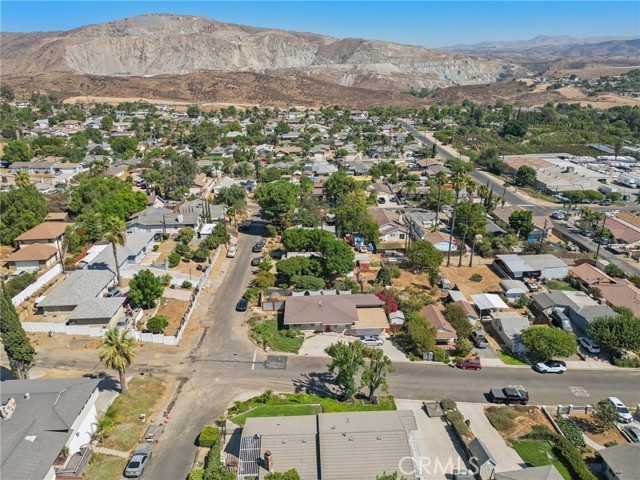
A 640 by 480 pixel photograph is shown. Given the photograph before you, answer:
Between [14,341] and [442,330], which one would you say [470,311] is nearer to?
[442,330]

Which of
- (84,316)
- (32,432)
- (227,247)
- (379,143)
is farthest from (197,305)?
(379,143)

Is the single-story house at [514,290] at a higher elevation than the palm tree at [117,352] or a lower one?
lower

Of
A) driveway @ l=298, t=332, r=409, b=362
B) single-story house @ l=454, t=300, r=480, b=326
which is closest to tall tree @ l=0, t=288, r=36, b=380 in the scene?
driveway @ l=298, t=332, r=409, b=362

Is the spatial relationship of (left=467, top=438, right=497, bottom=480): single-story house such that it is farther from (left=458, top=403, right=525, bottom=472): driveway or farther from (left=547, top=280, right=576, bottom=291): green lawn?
(left=547, top=280, right=576, bottom=291): green lawn

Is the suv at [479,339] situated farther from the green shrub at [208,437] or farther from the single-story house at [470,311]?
the green shrub at [208,437]

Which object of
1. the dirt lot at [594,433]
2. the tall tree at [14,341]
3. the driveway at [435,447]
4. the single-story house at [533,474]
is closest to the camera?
the single-story house at [533,474]

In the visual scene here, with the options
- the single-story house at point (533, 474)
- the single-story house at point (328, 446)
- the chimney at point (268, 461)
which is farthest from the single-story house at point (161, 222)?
the single-story house at point (533, 474)

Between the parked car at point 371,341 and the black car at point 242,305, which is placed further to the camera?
the black car at point 242,305
